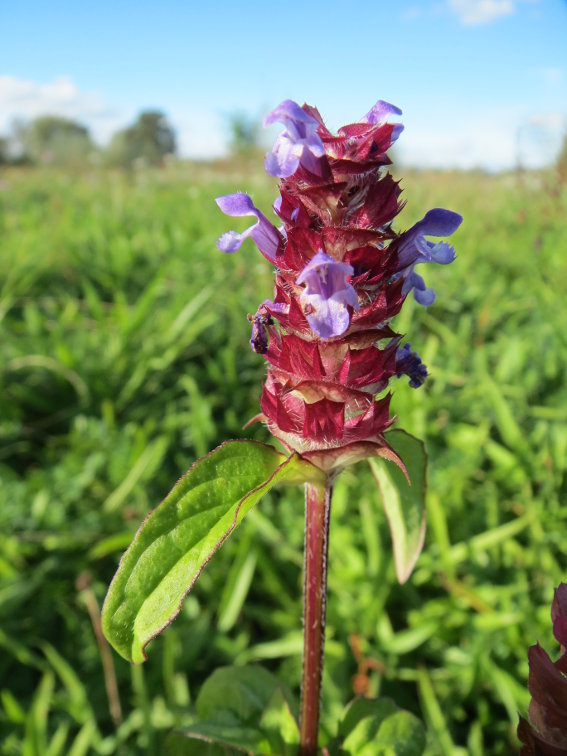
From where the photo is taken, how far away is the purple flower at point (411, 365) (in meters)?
0.84

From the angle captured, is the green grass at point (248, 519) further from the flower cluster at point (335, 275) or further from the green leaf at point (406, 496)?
the flower cluster at point (335, 275)

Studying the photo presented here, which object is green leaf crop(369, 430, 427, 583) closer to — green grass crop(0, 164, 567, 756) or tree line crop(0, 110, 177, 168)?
green grass crop(0, 164, 567, 756)

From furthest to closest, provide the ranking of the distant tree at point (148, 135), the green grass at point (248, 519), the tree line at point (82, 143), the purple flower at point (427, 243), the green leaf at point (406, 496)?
the distant tree at point (148, 135)
the tree line at point (82, 143)
the green grass at point (248, 519)
the green leaf at point (406, 496)
the purple flower at point (427, 243)

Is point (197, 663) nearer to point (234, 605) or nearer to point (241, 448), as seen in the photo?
point (234, 605)

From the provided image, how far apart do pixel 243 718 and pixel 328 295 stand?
2.24 feet

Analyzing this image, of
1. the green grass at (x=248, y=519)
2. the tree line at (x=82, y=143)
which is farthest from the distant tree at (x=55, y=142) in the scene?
the green grass at (x=248, y=519)

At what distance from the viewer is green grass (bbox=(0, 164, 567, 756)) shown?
6.00 feet

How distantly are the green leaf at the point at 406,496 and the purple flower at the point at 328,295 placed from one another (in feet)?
0.87

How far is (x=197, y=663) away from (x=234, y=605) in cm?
21

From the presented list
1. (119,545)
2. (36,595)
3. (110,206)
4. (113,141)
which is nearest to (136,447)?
(119,545)

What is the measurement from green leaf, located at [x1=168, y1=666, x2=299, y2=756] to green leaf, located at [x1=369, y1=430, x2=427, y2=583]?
272mm

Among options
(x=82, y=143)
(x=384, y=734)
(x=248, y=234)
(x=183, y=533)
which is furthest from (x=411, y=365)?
(x=82, y=143)

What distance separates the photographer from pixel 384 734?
2.72 ft

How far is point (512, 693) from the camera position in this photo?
1738 mm
